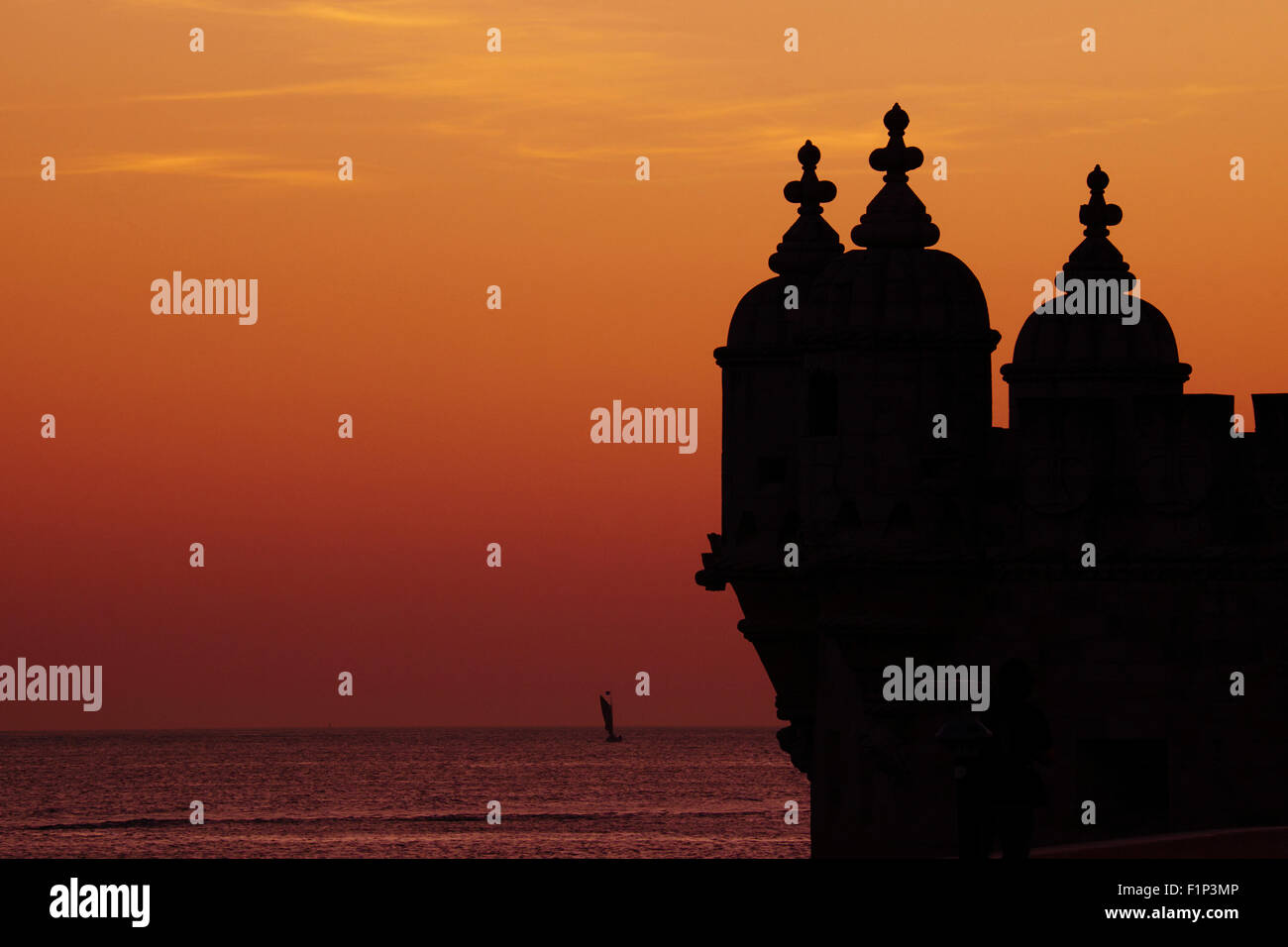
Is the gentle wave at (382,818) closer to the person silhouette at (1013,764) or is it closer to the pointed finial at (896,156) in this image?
the pointed finial at (896,156)

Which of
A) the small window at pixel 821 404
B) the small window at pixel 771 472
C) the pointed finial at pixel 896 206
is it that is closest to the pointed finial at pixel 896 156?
the pointed finial at pixel 896 206

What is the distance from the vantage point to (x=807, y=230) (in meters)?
38.9

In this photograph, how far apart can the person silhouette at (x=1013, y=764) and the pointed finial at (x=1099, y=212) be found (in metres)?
18.9

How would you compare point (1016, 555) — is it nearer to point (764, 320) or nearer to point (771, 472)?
point (771, 472)

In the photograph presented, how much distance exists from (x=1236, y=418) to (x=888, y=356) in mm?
4688

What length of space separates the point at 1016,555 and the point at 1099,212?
355 inches

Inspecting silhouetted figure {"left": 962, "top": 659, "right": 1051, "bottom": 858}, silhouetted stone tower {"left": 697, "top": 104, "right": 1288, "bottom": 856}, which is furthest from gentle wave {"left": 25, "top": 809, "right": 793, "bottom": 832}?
silhouetted figure {"left": 962, "top": 659, "right": 1051, "bottom": 858}

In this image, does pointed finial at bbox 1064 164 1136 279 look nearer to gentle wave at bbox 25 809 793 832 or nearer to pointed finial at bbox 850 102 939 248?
pointed finial at bbox 850 102 939 248

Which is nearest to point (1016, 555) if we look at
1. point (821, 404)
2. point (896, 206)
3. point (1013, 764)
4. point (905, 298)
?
point (821, 404)

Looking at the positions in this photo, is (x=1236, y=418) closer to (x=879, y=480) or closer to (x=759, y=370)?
(x=879, y=480)

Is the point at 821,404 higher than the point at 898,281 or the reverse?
the reverse
